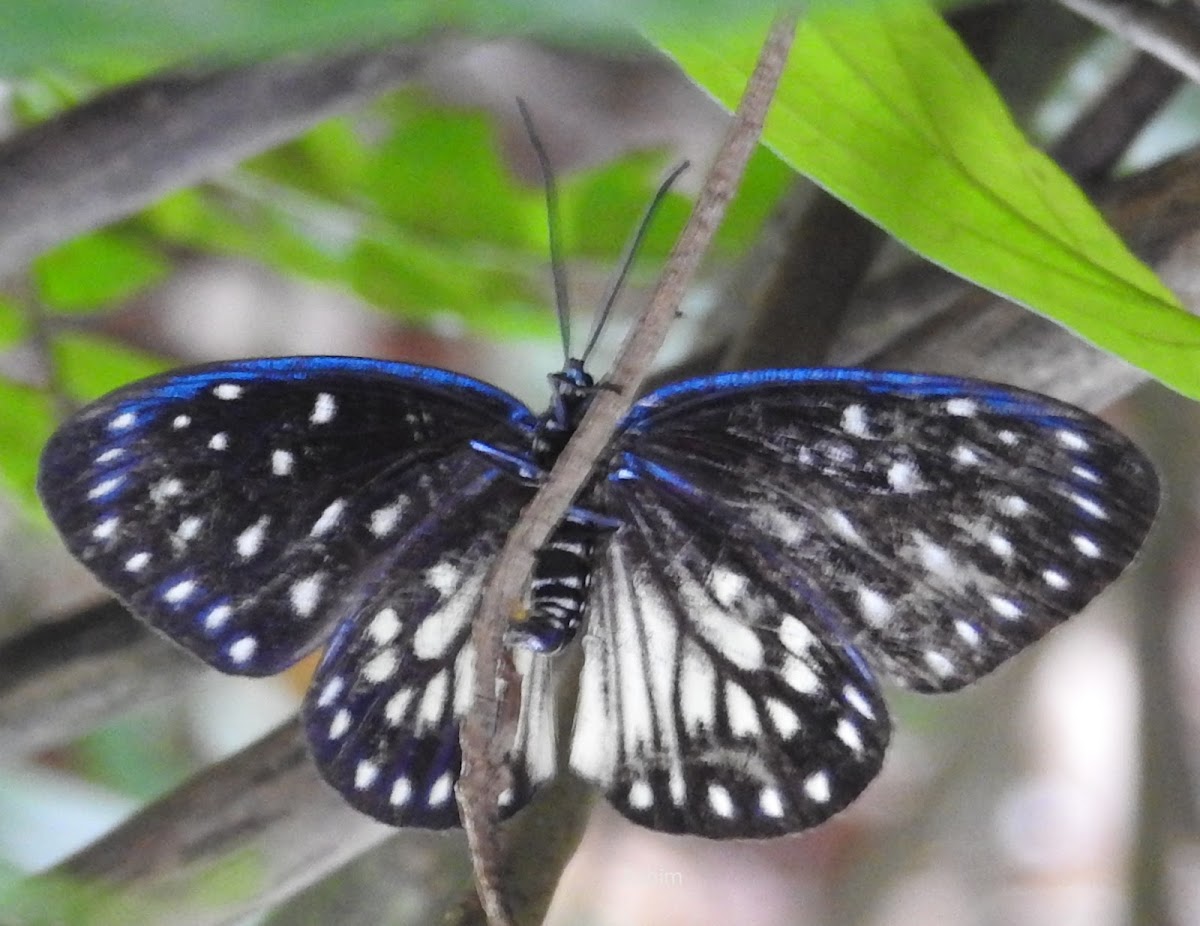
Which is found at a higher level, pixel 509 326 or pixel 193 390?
pixel 193 390

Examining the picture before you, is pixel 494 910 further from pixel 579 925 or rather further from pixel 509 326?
pixel 579 925

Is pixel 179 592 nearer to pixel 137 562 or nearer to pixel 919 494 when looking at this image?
pixel 137 562

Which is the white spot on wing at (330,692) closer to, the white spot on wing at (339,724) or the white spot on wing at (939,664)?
the white spot on wing at (339,724)

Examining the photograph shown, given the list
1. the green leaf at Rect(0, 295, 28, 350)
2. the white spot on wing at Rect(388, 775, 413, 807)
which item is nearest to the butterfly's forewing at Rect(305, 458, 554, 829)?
the white spot on wing at Rect(388, 775, 413, 807)

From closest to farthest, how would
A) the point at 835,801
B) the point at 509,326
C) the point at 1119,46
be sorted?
1. the point at 835,801
2. the point at 1119,46
3. the point at 509,326

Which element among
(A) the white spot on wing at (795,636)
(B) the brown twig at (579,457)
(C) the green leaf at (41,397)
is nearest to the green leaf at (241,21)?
(B) the brown twig at (579,457)

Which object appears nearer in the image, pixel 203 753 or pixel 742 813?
pixel 742 813

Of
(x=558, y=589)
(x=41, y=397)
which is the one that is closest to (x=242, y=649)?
(x=558, y=589)

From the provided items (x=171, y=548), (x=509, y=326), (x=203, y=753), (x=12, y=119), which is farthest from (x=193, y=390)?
(x=203, y=753)
